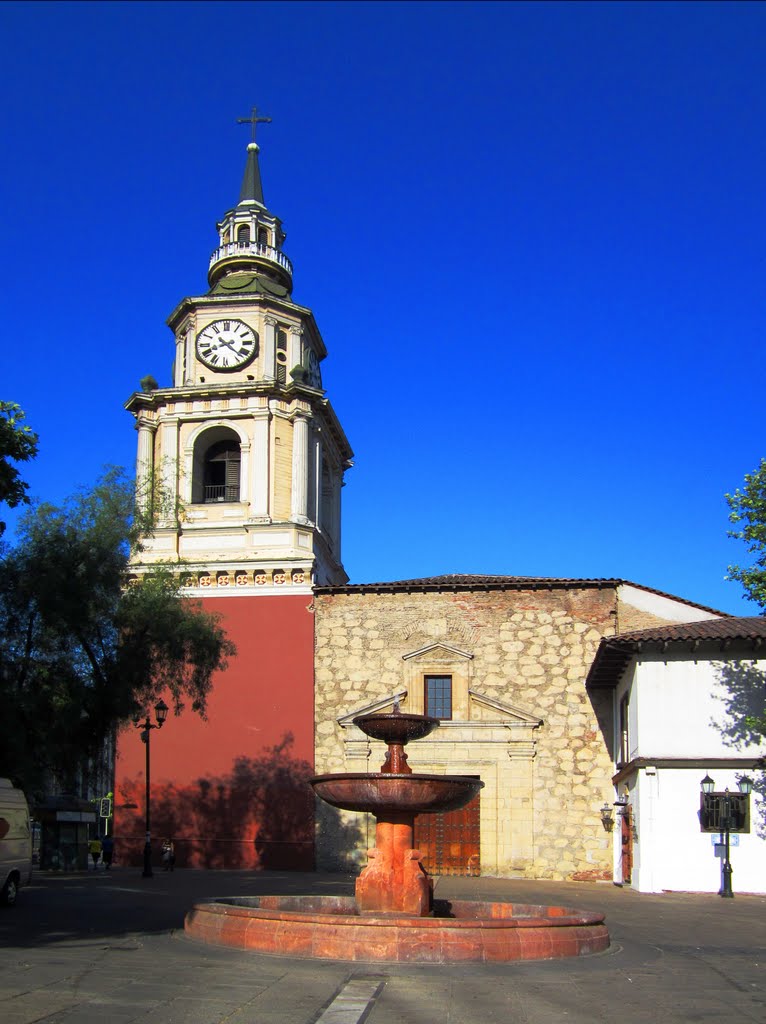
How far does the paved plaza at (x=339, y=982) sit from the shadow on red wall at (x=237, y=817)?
1427 cm

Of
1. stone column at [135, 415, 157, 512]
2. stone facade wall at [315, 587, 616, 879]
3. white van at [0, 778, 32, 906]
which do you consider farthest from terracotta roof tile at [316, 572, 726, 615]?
white van at [0, 778, 32, 906]

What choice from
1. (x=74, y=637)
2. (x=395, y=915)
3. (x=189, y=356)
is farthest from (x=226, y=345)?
(x=395, y=915)

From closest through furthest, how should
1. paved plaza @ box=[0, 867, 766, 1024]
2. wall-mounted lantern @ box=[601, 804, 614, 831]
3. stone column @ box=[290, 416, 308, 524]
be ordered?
Answer: paved plaza @ box=[0, 867, 766, 1024] → wall-mounted lantern @ box=[601, 804, 614, 831] → stone column @ box=[290, 416, 308, 524]

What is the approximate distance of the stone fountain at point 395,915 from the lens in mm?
10734

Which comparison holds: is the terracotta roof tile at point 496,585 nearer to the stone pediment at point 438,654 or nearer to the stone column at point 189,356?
the stone pediment at point 438,654

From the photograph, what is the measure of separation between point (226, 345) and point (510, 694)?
1410 centimetres

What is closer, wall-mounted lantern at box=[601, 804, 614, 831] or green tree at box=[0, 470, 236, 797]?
green tree at box=[0, 470, 236, 797]

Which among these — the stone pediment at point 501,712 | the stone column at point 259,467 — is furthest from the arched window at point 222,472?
the stone pediment at point 501,712

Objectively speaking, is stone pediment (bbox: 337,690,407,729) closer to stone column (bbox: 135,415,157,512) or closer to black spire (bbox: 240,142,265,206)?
stone column (bbox: 135,415,157,512)

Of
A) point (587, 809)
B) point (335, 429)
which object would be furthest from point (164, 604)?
point (335, 429)

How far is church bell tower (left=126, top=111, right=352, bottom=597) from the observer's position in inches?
1240

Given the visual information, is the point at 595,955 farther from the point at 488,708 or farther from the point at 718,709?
the point at 488,708

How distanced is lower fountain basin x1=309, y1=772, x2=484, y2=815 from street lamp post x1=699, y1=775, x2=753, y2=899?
38.2 feet

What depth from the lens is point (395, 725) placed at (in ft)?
45.3
